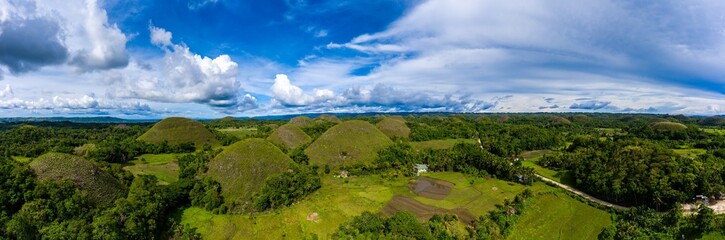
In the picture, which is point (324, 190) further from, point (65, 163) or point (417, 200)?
point (65, 163)

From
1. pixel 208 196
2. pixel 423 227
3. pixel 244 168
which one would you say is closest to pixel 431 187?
pixel 423 227

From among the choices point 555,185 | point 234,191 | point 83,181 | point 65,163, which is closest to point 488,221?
point 555,185

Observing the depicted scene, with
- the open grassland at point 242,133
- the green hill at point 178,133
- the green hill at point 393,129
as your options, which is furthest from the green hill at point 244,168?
the green hill at point 393,129

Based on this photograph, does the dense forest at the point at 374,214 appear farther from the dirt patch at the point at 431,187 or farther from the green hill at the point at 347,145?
the dirt patch at the point at 431,187

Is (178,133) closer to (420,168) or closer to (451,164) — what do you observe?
(420,168)

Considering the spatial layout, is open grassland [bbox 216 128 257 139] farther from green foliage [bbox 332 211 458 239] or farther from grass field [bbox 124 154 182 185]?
green foliage [bbox 332 211 458 239]

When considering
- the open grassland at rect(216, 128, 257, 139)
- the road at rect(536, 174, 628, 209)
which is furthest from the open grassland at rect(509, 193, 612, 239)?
the open grassland at rect(216, 128, 257, 139)
